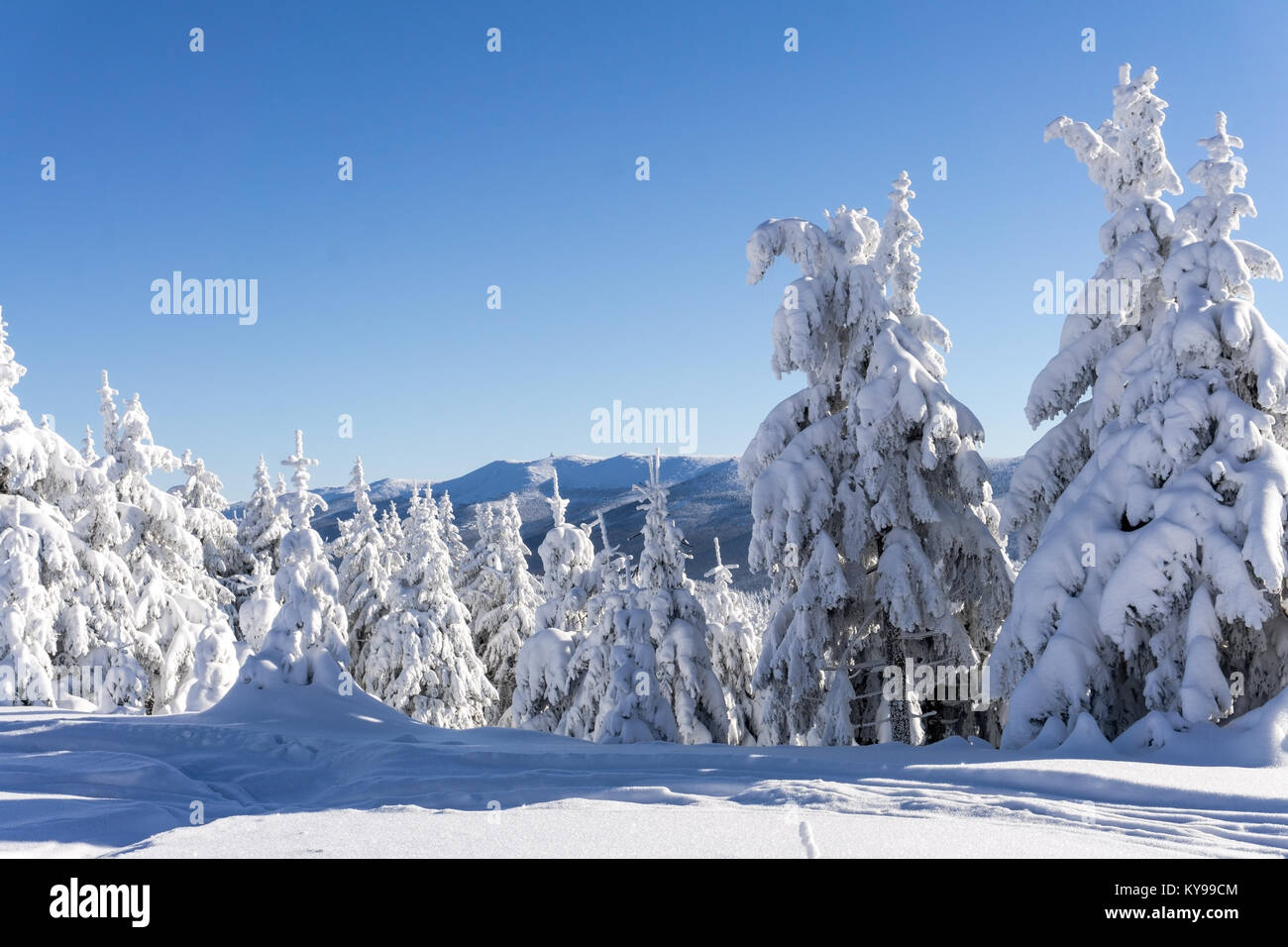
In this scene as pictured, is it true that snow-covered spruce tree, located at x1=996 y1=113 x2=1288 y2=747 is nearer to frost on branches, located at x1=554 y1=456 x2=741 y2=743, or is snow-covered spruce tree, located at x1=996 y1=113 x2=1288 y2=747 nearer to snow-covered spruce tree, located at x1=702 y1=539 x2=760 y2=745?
frost on branches, located at x1=554 y1=456 x2=741 y2=743

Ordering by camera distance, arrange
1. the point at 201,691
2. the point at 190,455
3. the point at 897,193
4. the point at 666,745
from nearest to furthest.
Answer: the point at 666,745 → the point at 897,193 → the point at 201,691 → the point at 190,455

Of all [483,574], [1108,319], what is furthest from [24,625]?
[1108,319]

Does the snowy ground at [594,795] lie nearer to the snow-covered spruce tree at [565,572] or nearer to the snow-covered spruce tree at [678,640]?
the snow-covered spruce tree at [678,640]

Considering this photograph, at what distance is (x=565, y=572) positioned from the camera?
97.4 feet

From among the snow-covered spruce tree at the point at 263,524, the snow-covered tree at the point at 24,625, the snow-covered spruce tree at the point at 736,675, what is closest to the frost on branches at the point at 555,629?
the snow-covered spruce tree at the point at 736,675

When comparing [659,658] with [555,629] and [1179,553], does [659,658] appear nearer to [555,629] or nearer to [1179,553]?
[555,629]

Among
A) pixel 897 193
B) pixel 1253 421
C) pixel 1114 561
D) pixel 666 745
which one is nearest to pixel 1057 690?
pixel 1114 561

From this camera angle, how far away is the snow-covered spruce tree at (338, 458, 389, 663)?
32.0 m

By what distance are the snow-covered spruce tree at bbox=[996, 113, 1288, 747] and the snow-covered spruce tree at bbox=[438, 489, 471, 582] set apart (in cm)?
2800

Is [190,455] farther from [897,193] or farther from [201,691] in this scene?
[897,193]

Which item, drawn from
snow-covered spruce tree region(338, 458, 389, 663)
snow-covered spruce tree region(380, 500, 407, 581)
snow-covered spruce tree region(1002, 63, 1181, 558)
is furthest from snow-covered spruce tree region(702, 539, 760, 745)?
snow-covered spruce tree region(380, 500, 407, 581)

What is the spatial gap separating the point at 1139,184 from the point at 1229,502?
26.6ft

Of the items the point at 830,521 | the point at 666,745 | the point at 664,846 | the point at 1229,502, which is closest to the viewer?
the point at 664,846

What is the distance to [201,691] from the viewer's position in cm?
2100
